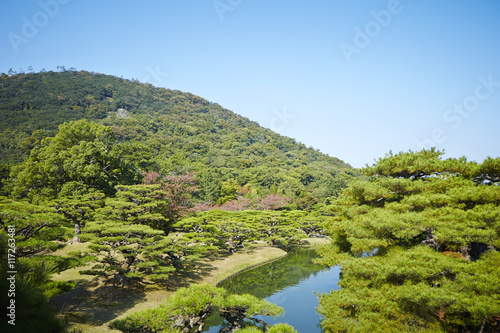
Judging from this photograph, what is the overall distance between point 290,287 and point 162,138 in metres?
61.8

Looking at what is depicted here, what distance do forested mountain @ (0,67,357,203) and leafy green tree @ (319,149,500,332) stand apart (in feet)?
73.6

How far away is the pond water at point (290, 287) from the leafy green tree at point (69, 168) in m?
13.7

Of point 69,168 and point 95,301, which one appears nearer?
point 95,301

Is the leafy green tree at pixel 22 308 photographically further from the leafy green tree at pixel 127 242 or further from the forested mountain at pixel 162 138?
the forested mountain at pixel 162 138

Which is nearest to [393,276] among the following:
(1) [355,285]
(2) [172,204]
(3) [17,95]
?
Answer: (1) [355,285]

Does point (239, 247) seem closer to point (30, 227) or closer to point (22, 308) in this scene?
point (30, 227)

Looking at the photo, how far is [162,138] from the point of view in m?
67.9

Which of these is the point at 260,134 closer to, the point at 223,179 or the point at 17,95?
the point at 223,179

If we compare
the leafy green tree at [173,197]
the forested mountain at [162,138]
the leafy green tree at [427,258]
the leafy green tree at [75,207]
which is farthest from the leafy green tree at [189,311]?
the forested mountain at [162,138]

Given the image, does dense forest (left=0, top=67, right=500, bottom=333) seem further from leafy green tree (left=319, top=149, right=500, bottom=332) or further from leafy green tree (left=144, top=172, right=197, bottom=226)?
leafy green tree (left=144, top=172, right=197, bottom=226)

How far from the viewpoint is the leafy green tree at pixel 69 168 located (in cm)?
1806

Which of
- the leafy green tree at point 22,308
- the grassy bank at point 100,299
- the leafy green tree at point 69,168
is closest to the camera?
the leafy green tree at point 22,308

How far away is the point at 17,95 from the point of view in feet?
233

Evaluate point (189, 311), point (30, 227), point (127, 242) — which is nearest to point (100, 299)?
point (127, 242)
